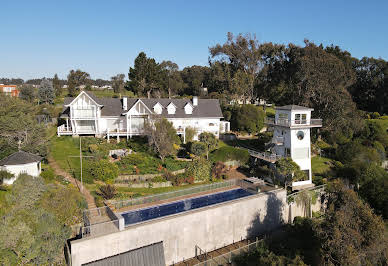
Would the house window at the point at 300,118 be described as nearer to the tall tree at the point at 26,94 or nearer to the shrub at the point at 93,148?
the shrub at the point at 93,148

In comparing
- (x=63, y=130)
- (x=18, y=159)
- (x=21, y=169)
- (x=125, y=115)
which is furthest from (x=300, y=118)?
(x=63, y=130)

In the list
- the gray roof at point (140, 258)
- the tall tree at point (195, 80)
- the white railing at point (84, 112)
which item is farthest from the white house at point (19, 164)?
the tall tree at point (195, 80)

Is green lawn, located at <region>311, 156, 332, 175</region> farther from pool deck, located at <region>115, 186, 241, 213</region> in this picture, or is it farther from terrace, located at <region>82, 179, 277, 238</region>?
pool deck, located at <region>115, 186, 241, 213</region>

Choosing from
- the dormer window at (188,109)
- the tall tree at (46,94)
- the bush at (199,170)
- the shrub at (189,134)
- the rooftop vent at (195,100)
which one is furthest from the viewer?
the tall tree at (46,94)

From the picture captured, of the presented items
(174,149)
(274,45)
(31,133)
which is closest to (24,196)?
(31,133)

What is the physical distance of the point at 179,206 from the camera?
853 inches

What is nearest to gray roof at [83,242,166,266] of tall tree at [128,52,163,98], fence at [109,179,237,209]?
fence at [109,179,237,209]

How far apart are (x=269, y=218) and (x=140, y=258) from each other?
12.3 metres

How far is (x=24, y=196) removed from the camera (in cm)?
1775

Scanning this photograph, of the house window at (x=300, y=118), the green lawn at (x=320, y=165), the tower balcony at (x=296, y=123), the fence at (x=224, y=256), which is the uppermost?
the house window at (x=300, y=118)

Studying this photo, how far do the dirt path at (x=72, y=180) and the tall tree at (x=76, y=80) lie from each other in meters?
47.7

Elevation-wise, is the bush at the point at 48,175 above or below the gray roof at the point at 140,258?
above

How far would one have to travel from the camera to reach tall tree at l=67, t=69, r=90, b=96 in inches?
2899

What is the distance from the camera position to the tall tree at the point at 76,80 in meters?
73.6
